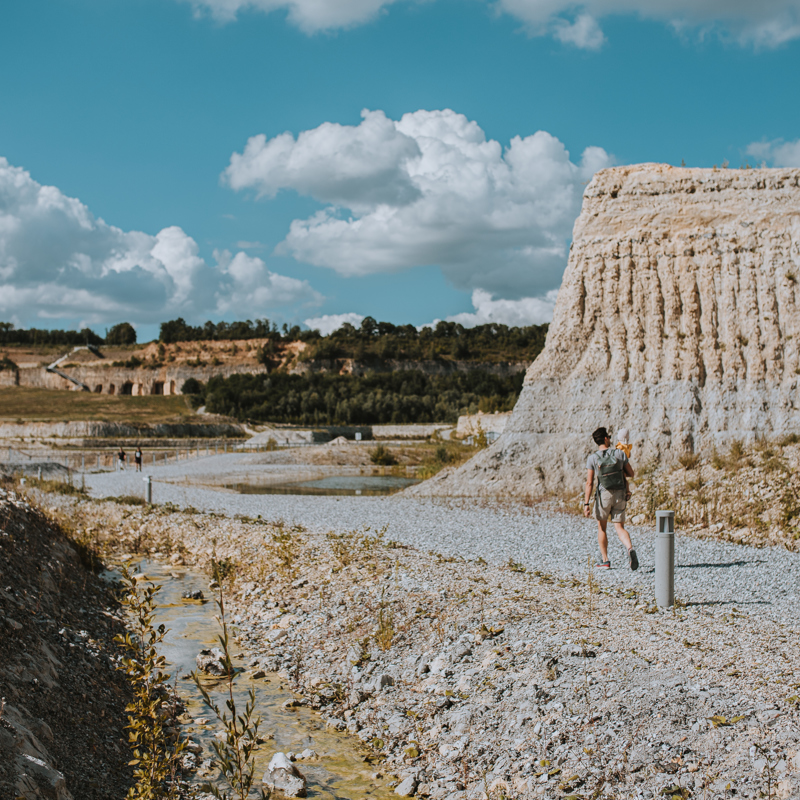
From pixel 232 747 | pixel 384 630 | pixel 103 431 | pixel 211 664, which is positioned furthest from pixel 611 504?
pixel 103 431

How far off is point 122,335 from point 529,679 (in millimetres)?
159377

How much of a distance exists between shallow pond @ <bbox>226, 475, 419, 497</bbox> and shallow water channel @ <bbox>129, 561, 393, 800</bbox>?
613 inches

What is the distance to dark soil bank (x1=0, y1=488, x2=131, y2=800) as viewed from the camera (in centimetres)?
425

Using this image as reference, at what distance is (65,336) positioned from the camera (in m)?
148

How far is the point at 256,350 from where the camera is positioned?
408 feet

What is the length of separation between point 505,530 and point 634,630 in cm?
740

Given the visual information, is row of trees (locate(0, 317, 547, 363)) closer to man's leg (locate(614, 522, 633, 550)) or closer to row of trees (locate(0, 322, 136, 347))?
row of trees (locate(0, 322, 136, 347))

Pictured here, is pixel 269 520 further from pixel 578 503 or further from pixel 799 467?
pixel 799 467

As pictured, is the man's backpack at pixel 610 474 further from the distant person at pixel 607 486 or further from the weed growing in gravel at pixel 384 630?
the weed growing in gravel at pixel 384 630

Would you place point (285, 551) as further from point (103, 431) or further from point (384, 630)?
point (103, 431)

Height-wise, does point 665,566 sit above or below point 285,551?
above

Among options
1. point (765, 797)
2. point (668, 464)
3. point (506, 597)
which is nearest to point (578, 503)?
point (668, 464)

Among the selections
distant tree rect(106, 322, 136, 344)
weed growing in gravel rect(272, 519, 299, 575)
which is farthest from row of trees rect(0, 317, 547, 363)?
weed growing in gravel rect(272, 519, 299, 575)

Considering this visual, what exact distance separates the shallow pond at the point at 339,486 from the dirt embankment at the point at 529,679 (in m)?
15.4
